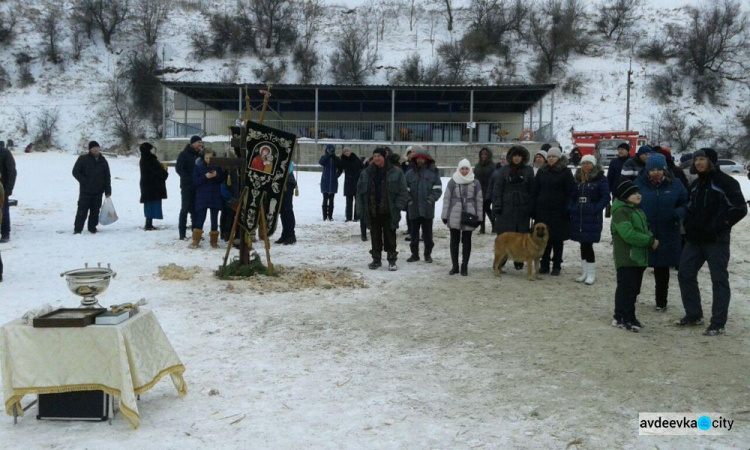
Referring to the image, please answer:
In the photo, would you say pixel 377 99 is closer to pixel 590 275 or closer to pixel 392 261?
pixel 392 261

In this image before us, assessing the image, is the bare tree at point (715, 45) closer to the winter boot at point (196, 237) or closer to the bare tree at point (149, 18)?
the bare tree at point (149, 18)

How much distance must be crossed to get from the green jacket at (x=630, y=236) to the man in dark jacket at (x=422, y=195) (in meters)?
3.39

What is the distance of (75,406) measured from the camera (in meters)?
4.03

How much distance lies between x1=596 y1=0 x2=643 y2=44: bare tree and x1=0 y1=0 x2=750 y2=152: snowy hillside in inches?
43.6

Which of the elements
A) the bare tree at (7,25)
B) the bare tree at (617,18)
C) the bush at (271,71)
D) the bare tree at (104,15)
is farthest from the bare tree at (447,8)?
the bare tree at (7,25)

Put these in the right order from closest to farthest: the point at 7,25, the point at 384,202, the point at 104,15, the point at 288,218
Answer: the point at 384,202, the point at 288,218, the point at 7,25, the point at 104,15

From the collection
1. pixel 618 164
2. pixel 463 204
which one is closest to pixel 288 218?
pixel 463 204

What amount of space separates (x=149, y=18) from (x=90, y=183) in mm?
47594

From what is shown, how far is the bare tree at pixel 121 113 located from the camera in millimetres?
44875

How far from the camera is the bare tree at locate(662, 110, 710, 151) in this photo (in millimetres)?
46312

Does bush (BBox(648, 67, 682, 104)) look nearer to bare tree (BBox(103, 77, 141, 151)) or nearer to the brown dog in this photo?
bare tree (BBox(103, 77, 141, 151))

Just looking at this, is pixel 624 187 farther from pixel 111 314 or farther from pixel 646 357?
pixel 111 314

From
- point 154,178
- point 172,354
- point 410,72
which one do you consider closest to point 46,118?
point 410,72

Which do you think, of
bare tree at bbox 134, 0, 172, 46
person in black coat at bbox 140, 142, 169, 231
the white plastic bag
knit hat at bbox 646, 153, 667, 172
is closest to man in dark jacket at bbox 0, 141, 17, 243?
the white plastic bag
